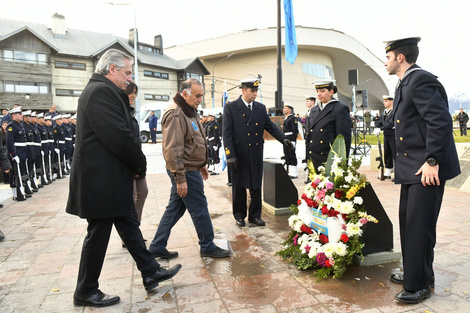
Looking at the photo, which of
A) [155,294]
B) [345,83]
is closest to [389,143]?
[155,294]

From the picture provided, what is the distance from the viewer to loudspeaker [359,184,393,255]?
378 centimetres

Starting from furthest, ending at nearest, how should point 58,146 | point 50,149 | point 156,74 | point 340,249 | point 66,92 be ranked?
1. point 156,74
2. point 66,92
3. point 58,146
4. point 50,149
5. point 340,249

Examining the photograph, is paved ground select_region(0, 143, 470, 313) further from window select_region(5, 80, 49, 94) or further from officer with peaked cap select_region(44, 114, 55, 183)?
window select_region(5, 80, 49, 94)

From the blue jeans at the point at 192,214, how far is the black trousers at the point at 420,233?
2078mm

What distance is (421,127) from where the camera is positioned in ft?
9.99

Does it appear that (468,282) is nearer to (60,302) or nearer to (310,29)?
(60,302)

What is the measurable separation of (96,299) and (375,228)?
2.76 m

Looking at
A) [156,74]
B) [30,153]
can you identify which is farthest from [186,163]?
[156,74]

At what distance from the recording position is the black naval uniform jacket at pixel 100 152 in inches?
116

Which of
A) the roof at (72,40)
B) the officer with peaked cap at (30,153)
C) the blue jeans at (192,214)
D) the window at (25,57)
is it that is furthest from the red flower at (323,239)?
the window at (25,57)

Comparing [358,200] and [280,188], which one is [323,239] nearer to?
[358,200]

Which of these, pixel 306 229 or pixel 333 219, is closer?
pixel 333 219

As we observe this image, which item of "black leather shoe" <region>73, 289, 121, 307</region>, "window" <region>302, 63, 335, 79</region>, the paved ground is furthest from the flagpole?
"window" <region>302, 63, 335, 79</region>

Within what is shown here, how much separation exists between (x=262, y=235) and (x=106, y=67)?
9.99 ft
